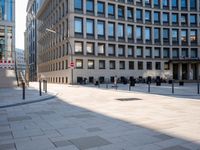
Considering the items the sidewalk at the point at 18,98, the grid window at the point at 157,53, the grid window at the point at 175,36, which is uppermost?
the grid window at the point at 175,36

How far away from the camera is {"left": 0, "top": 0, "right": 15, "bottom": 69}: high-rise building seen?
2962 centimetres

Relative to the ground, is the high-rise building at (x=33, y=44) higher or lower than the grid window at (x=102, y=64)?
higher

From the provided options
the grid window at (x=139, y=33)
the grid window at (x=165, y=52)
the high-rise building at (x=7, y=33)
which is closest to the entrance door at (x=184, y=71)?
the grid window at (x=165, y=52)

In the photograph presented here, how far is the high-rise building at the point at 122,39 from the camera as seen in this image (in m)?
46.0

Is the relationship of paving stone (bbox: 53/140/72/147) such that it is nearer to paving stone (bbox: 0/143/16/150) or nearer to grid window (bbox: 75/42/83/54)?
paving stone (bbox: 0/143/16/150)

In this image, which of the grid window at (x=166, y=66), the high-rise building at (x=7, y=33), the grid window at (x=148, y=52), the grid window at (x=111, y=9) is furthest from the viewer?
the grid window at (x=166, y=66)

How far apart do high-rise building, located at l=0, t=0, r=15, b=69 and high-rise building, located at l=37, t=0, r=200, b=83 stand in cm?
1422

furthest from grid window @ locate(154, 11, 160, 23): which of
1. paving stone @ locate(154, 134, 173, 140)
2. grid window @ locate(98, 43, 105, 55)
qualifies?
paving stone @ locate(154, 134, 173, 140)

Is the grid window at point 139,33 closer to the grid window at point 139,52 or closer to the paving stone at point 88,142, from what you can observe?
the grid window at point 139,52

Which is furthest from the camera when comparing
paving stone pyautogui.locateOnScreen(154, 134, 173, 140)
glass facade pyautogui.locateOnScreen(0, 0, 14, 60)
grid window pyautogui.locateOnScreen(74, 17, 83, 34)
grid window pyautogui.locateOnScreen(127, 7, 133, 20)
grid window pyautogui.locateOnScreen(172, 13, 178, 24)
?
grid window pyautogui.locateOnScreen(172, 13, 178, 24)

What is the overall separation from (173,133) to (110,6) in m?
46.2

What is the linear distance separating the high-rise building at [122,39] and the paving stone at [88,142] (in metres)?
37.9

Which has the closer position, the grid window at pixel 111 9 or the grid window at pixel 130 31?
the grid window at pixel 111 9

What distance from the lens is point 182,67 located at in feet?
189
